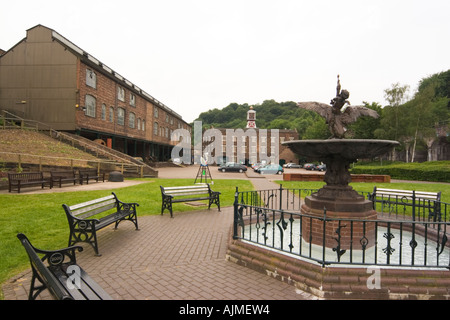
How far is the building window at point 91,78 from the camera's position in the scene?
2725cm

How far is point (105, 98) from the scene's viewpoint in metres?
30.3

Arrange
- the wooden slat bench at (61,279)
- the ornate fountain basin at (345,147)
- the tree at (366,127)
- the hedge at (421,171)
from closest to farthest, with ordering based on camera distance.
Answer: the wooden slat bench at (61,279), the ornate fountain basin at (345,147), the hedge at (421,171), the tree at (366,127)

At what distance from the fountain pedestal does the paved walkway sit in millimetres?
1600

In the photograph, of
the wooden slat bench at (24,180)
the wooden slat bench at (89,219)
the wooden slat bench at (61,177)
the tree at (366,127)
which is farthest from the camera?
the tree at (366,127)

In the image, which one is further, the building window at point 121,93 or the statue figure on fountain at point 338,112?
the building window at point 121,93

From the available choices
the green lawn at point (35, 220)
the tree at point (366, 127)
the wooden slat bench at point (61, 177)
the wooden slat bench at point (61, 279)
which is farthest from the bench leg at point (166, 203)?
the tree at point (366, 127)

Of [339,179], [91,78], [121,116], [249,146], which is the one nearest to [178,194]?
[339,179]

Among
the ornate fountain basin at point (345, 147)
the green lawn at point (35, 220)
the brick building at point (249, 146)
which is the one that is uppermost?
the brick building at point (249, 146)

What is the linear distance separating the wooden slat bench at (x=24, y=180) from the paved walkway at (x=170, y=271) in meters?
8.22

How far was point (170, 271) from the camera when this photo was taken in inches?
177

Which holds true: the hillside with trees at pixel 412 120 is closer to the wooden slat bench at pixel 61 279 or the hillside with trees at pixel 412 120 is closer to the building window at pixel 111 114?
the building window at pixel 111 114

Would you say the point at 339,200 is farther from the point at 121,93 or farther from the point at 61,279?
the point at 121,93
